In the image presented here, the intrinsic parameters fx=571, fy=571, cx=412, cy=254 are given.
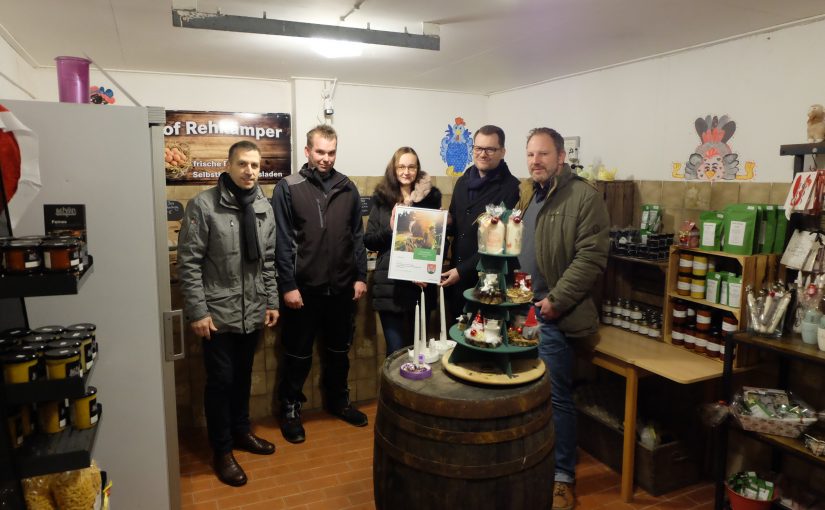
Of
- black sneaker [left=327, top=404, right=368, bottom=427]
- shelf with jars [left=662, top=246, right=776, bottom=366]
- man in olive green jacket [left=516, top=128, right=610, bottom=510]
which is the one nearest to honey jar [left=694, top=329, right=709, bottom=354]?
shelf with jars [left=662, top=246, right=776, bottom=366]

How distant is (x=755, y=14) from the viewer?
2723 millimetres

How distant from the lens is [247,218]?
2.67 metres

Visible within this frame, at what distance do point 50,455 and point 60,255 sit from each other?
422 mm

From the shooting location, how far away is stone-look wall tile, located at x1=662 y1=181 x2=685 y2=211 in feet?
11.2

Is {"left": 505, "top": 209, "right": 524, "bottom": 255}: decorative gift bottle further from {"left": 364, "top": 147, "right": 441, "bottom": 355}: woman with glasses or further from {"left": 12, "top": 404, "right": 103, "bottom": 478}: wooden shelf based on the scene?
{"left": 12, "top": 404, "right": 103, "bottom": 478}: wooden shelf

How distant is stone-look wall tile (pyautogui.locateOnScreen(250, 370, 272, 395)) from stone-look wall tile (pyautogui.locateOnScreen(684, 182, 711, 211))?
8.96ft

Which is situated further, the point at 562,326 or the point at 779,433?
the point at 562,326

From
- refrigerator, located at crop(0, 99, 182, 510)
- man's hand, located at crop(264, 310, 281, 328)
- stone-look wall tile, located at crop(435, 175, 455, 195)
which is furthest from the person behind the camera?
stone-look wall tile, located at crop(435, 175, 455, 195)

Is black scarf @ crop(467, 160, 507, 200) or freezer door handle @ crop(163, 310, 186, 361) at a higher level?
black scarf @ crop(467, 160, 507, 200)

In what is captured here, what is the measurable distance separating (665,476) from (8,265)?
2.88 meters

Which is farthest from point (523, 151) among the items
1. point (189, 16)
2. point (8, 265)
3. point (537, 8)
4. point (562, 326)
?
point (8, 265)

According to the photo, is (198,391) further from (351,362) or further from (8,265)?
(8,265)

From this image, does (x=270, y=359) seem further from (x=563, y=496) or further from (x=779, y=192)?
(x=779, y=192)

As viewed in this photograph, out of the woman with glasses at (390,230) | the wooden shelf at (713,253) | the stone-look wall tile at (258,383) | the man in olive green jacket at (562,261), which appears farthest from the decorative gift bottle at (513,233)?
the stone-look wall tile at (258,383)
